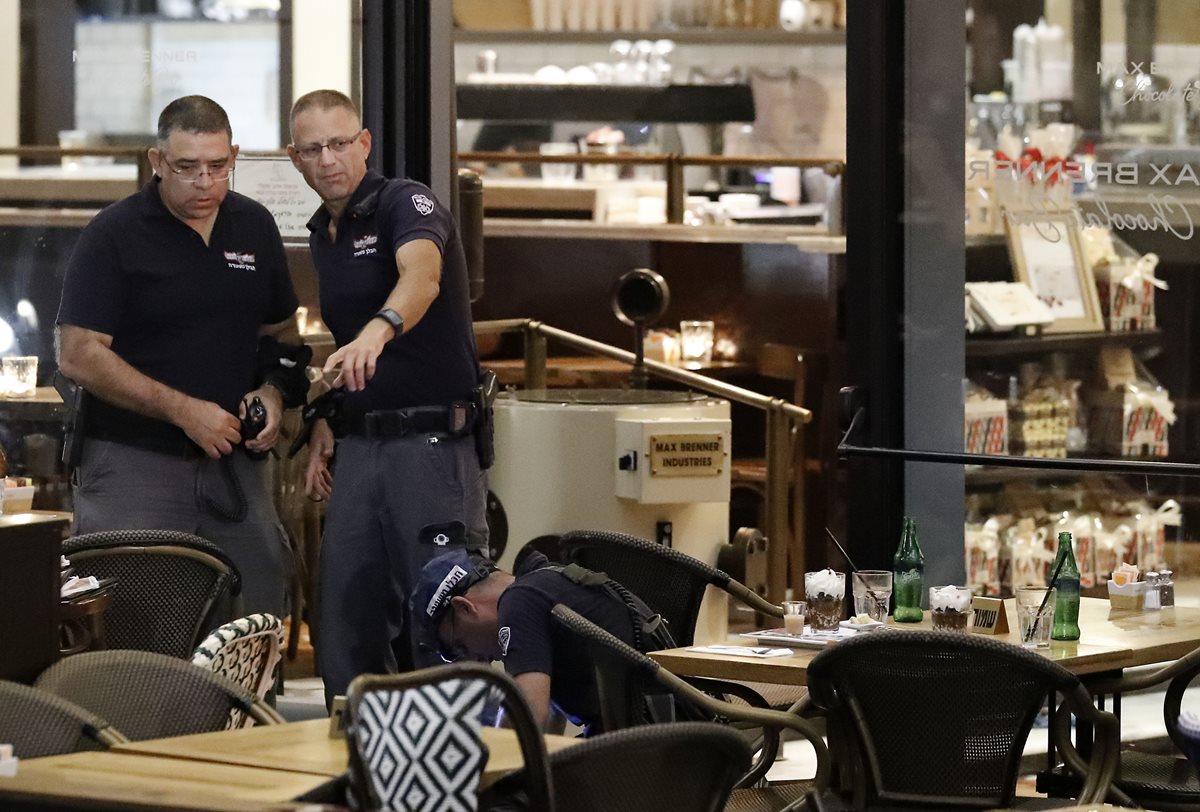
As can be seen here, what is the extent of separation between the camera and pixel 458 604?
13.1 ft

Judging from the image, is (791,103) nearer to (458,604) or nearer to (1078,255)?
(1078,255)

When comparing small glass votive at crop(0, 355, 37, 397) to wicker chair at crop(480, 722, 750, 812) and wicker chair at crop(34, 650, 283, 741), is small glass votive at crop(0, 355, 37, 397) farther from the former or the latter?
wicker chair at crop(480, 722, 750, 812)

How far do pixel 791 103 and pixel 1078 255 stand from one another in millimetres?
5680

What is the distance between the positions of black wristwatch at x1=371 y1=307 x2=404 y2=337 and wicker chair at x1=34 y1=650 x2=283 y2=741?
1394 millimetres

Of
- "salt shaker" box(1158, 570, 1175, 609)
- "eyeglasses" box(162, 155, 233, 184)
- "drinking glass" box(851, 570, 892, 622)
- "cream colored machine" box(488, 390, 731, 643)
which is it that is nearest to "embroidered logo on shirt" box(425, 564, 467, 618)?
"drinking glass" box(851, 570, 892, 622)

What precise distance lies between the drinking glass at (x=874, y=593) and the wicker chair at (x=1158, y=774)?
1.66 ft

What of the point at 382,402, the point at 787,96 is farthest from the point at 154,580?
the point at 787,96

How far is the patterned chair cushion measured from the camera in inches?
112

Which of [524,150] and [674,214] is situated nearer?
[674,214]

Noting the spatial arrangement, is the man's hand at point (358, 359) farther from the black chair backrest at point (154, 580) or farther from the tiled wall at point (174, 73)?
the tiled wall at point (174, 73)

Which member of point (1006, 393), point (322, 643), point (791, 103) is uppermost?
point (791, 103)

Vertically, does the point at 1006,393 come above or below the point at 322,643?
above

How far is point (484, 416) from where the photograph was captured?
5.30 m

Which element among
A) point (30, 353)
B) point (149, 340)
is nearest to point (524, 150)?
point (30, 353)
